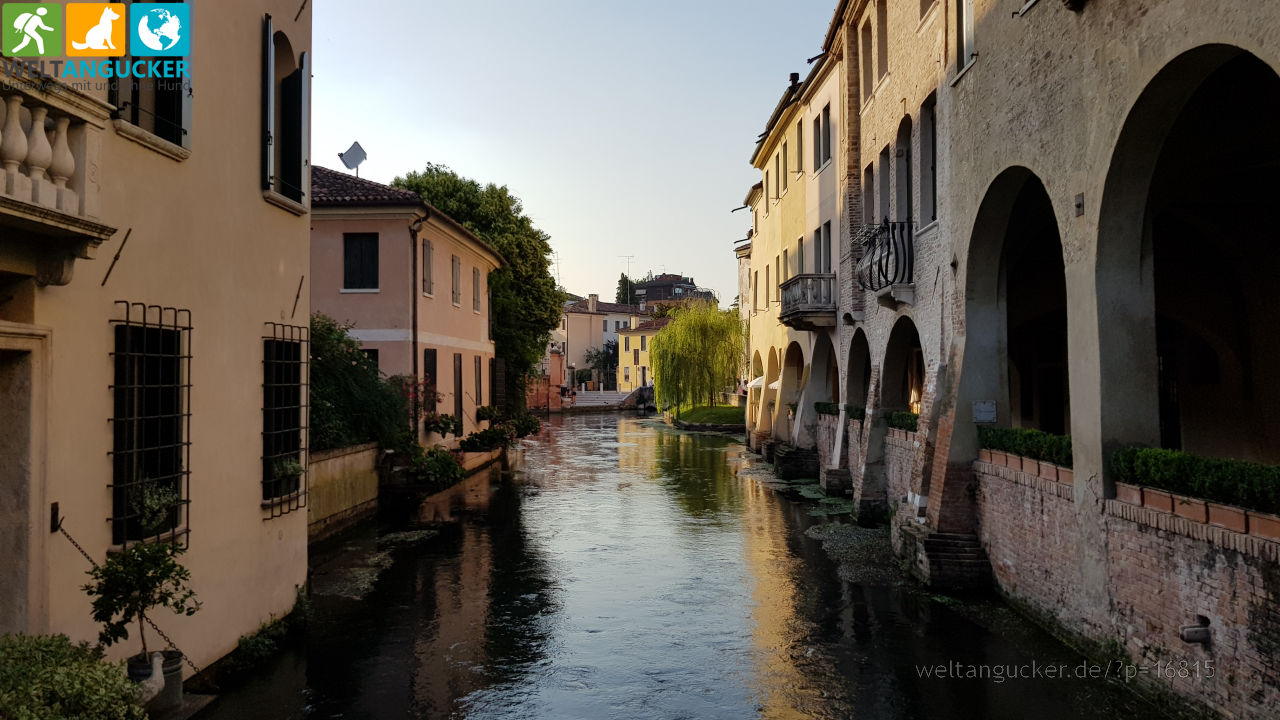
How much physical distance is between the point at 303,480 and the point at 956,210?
9650 millimetres

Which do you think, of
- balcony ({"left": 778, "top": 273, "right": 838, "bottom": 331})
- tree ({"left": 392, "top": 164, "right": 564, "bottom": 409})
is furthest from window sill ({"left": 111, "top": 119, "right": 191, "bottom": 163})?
tree ({"left": 392, "top": 164, "right": 564, "bottom": 409})

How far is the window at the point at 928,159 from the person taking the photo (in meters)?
15.0

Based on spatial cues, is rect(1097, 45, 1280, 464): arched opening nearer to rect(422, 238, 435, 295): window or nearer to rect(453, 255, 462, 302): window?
rect(422, 238, 435, 295): window

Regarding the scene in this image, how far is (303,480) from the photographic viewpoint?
33.8ft

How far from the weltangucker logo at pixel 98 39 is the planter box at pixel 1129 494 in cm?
911

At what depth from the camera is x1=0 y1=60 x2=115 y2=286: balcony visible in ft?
16.5

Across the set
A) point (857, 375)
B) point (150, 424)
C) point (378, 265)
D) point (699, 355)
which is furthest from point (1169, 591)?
point (699, 355)

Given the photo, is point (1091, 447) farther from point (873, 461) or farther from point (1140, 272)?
point (873, 461)

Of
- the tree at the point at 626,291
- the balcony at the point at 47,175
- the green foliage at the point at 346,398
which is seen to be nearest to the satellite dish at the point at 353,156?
the green foliage at the point at 346,398

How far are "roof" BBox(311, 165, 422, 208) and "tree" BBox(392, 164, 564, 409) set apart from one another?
13179mm

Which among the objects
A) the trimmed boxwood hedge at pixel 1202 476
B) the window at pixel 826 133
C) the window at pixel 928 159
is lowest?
the trimmed boxwood hedge at pixel 1202 476

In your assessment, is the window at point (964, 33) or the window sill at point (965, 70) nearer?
the window sill at point (965, 70)

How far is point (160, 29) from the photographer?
739 cm

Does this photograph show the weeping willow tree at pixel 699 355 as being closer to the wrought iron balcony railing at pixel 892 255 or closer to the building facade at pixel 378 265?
the building facade at pixel 378 265
